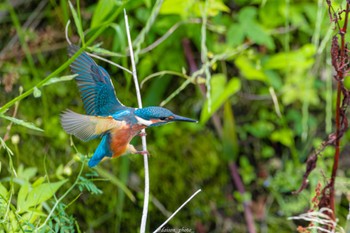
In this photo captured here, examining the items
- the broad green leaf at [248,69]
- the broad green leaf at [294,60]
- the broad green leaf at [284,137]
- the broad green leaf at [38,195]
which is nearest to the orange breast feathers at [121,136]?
the broad green leaf at [38,195]

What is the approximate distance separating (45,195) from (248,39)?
1.53 metres

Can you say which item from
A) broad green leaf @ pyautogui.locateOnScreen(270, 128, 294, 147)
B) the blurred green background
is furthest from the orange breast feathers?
broad green leaf @ pyautogui.locateOnScreen(270, 128, 294, 147)

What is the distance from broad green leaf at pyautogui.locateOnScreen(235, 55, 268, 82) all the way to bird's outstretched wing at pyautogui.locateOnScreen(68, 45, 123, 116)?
1274 millimetres

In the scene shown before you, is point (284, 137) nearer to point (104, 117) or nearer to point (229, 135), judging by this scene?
point (229, 135)

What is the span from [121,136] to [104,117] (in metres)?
0.06

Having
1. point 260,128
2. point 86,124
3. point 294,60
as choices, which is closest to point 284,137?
point 260,128

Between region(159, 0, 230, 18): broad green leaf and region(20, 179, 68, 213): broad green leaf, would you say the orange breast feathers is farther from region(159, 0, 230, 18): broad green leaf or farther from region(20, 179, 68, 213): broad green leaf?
region(159, 0, 230, 18): broad green leaf

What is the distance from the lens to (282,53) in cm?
277

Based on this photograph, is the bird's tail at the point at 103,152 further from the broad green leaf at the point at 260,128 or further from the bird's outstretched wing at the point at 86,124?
the broad green leaf at the point at 260,128

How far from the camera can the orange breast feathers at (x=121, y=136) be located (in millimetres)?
1383

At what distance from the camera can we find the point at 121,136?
1.40m

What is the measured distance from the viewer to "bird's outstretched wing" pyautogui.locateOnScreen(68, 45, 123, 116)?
1.44 meters

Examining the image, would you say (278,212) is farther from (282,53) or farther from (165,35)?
(165,35)

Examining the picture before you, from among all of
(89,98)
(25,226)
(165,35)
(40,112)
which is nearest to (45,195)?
(25,226)
